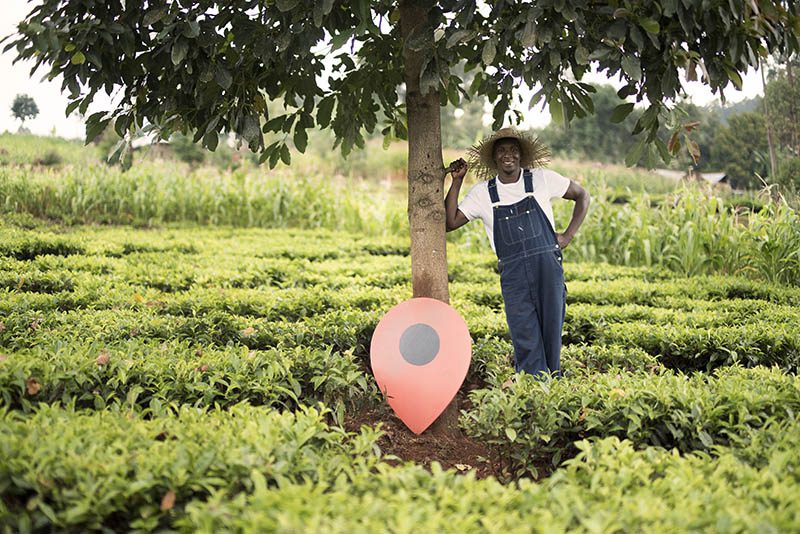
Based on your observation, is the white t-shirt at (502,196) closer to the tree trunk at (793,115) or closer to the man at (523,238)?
the man at (523,238)

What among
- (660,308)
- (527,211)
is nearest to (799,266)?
(660,308)

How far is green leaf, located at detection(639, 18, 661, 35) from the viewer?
278 cm

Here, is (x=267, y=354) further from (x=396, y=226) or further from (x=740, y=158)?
(x=740, y=158)

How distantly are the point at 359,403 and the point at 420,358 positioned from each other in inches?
14.4

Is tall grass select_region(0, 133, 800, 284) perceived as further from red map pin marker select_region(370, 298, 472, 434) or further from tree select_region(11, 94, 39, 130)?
red map pin marker select_region(370, 298, 472, 434)

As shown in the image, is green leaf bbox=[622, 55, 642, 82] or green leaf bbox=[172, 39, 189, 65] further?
green leaf bbox=[172, 39, 189, 65]

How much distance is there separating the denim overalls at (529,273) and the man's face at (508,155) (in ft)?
0.26

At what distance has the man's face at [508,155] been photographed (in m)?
3.93

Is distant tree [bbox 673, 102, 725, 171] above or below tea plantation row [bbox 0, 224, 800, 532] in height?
above

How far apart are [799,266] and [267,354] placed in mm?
5706

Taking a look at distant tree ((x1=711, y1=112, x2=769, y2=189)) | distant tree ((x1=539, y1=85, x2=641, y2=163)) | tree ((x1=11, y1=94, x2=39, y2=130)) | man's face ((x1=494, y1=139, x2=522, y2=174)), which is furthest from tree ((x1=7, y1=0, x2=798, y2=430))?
distant tree ((x1=539, y1=85, x2=641, y2=163))

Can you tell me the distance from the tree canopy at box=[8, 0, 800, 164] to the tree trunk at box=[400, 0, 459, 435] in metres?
0.15

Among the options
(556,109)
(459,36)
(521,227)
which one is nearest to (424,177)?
(521,227)

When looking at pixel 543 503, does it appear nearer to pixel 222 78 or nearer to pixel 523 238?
pixel 523 238
